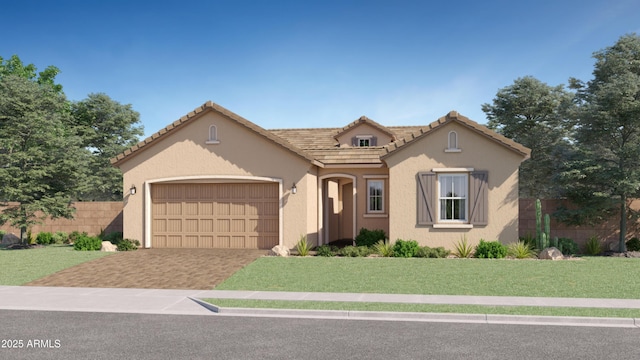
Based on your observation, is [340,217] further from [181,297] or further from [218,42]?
[181,297]

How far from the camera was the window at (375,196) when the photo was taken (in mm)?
22359

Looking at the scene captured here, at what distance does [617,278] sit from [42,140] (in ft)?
73.7

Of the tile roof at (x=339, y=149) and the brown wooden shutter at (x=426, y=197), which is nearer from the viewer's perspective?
the tile roof at (x=339, y=149)

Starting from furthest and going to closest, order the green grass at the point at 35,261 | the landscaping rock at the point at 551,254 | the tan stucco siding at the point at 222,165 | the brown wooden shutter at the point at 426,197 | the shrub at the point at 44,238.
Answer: the shrub at the point at 44,238 → the tan stucco siding at the point at 222,165 → the brown wooden shutter at the point at 426,197 → the landscaping rock at the point at 551,254 → the green grass at the point at 35,261

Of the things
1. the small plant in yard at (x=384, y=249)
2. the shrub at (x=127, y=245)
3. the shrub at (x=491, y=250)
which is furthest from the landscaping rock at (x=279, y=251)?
the shrub at (x=491, y=250)

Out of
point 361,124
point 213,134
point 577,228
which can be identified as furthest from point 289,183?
point 577,228

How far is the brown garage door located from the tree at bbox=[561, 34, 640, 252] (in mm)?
10962

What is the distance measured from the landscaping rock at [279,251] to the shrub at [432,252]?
4487 millimetres

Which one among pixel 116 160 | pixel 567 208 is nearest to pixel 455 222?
pixel 567 208

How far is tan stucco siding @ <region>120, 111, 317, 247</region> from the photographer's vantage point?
19.9m

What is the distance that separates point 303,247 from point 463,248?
5490 millimetres

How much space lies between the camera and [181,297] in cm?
1175

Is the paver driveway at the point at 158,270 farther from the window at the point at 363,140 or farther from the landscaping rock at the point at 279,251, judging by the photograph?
the window at the point at 363,140

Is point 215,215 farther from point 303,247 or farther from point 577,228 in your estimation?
point 577,228
